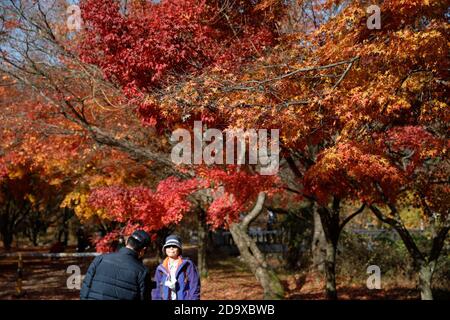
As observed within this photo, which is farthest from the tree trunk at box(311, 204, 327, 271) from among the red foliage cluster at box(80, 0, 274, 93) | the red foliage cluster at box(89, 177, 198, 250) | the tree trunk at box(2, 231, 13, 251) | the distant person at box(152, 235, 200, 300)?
the tree trunk at box(2, 231, 13, 251)

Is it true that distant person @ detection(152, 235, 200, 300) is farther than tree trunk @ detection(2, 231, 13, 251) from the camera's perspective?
No

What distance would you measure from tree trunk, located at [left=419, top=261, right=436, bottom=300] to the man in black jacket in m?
8.49

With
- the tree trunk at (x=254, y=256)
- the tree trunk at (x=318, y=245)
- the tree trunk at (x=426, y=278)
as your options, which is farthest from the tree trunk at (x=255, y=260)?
the tree trunk at (x=318, y=245)

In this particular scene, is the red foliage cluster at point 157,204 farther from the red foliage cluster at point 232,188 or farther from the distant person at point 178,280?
the distant person at point 178,280

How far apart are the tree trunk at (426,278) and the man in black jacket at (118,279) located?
8.49 metres

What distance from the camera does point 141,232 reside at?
4.08 metres

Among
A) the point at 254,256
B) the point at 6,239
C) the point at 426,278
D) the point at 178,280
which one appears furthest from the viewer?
the point at 6,239

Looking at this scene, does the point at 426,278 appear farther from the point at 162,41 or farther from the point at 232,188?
the point at 162,41

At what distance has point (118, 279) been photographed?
381 centimetres

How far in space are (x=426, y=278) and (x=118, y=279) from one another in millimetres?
8833

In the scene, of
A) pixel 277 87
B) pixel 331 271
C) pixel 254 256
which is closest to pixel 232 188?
pixel 254 256

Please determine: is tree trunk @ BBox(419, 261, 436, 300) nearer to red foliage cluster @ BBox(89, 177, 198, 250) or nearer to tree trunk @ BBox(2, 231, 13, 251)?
red foliage cluster @ BBox(89, 177, 198, 250)

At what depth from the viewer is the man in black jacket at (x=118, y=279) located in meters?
3.81

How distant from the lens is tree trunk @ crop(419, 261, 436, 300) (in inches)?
406
